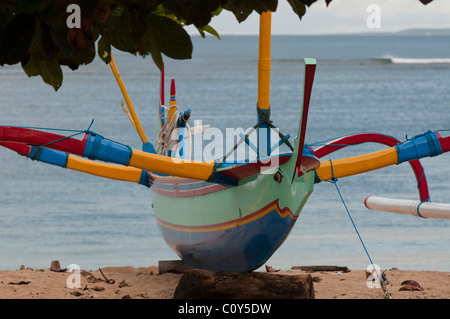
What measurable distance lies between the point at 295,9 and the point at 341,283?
5.40 m

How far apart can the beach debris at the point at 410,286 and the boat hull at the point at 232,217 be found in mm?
1305

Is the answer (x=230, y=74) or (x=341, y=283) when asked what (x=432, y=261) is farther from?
(x=230, y=74)

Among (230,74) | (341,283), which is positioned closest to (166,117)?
(341,283)

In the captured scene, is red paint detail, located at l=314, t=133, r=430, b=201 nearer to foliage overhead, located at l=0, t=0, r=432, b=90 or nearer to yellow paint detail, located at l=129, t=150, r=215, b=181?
yellow paint detail, located at l=129, t=150, r=215, b=181

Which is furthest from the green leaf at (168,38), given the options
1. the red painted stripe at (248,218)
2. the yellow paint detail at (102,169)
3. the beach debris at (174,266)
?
the beach debris at (174,266)

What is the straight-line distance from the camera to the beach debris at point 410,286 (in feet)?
24.3

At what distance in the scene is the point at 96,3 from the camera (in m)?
2.36

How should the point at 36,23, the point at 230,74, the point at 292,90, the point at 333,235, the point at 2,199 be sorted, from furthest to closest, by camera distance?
the point at 230,74 → the point at 292,90 → the point at 2,199 → the point at 333,235 → the point at 36,23

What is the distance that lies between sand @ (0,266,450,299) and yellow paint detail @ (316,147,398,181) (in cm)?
106

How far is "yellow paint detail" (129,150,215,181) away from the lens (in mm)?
6051

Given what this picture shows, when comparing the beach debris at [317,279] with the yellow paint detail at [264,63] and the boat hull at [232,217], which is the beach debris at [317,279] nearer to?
the boat hull at [232,217]

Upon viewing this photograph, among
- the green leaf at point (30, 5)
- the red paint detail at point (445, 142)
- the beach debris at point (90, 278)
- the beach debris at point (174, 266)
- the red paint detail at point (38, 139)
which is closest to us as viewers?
the green leaf at point (30, 5)

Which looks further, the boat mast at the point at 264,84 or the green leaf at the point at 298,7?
the boat mast at the point at 264,84

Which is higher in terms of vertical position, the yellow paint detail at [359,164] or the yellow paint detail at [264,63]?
the yellow paint detail at [264,63]
